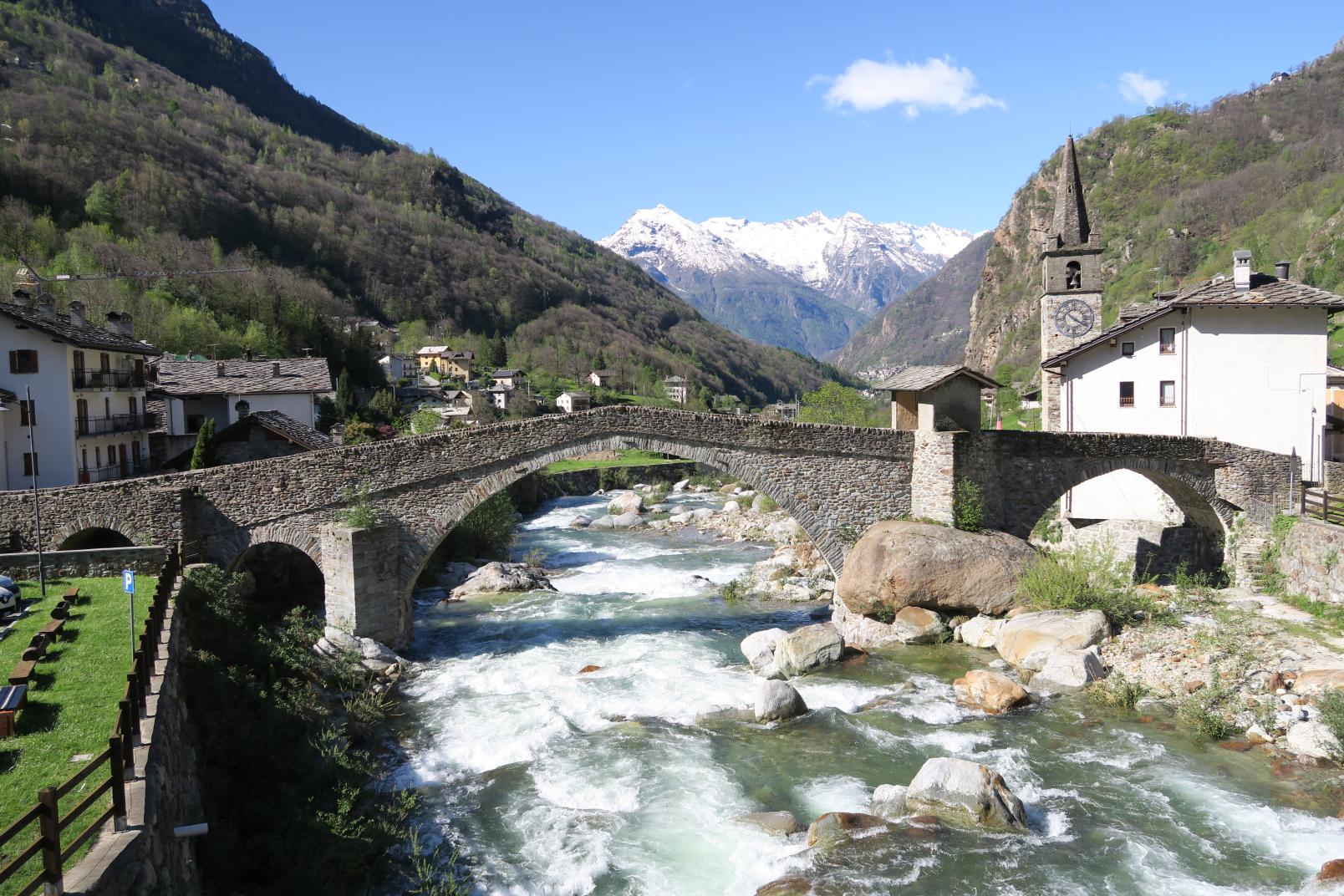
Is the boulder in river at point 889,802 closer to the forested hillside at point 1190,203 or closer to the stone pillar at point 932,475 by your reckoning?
the stone pillar at point 932,475

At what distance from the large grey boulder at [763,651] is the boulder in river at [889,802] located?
17.7ft

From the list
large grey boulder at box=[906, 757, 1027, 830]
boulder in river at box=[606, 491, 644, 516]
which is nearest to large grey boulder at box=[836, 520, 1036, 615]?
large grey boulder at box=[906, 757, 1027, 830]

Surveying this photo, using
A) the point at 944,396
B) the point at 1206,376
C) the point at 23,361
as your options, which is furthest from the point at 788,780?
the point at 23,361

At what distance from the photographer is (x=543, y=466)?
64.2 ft

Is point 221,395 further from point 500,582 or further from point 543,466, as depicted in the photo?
point 543,466

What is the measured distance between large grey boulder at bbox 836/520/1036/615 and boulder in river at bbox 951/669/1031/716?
121 inches

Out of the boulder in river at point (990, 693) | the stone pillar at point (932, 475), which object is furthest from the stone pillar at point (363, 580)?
the stone pillar at point (932, 475)

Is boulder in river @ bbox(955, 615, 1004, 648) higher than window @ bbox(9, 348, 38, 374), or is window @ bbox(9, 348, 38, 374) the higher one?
window @ bbox(9, 348, 38, 374)

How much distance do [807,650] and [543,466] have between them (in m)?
7.20

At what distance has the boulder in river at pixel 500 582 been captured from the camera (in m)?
25.0

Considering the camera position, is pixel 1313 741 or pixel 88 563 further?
pixel 88 563

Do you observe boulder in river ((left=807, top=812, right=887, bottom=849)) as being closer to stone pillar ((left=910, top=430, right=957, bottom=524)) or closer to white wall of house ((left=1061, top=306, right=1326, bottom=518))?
stone pillar ((left=910, top=430, right=957, bottom=524))

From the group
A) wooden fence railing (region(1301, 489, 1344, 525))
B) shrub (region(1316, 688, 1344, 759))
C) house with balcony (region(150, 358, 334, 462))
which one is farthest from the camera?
house with balcony (region(150, 358, 334, 462))

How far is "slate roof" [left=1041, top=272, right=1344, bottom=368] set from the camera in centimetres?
2153
